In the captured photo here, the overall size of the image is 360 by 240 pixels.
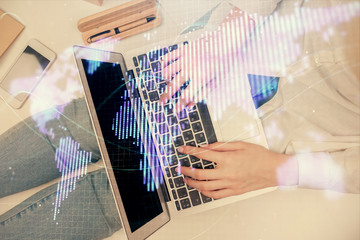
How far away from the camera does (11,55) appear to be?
2.66 ft

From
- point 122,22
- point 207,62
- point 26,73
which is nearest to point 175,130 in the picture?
point 207,62

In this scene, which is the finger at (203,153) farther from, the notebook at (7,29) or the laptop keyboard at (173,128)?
the notebook at (7,29)

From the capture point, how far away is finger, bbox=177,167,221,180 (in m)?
0.71

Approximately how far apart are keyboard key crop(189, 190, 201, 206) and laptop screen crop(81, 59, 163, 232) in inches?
3.4

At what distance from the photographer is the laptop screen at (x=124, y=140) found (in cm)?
62

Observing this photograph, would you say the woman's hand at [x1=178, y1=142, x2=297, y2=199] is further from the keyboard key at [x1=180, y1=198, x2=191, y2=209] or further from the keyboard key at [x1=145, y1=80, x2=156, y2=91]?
the keyboard key at [x1=145, y1=80, x2=156, y2=91]

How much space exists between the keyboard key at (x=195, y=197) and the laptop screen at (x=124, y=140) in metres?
0.09

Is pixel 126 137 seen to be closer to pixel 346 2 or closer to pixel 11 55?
pixel 11 55

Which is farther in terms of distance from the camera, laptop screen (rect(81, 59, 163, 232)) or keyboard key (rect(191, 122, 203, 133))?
keyboard key (rect(191, 122, 203, 133))

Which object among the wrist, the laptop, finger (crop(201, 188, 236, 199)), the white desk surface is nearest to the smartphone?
the white desk surface

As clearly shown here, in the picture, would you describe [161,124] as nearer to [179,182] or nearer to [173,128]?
[173,128]

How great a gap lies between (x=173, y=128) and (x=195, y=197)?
0.18m

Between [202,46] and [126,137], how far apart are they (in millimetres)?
314

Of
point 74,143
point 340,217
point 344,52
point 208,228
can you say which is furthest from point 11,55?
point 340,217
